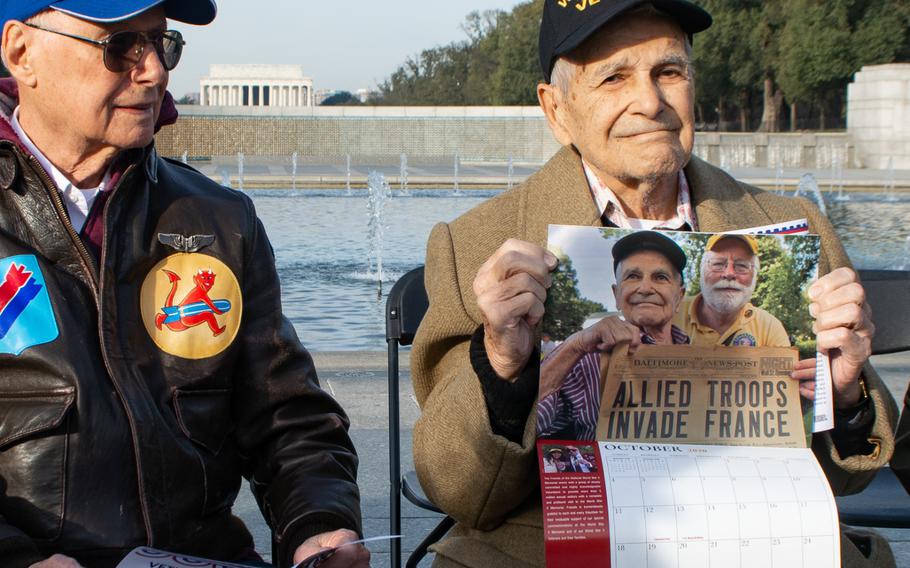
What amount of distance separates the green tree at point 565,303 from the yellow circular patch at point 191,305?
727 millimetres

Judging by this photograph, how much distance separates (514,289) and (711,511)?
1.65 ft

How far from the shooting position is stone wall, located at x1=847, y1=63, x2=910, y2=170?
2909 centimetres

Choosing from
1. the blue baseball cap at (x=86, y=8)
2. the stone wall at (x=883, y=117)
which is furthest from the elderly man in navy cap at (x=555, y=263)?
the stone wall at (x=883, y=117)

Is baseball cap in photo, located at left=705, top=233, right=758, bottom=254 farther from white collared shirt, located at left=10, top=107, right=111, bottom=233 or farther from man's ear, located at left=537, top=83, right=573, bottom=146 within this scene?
white collared shirt, located at left=10, top=107, right=111, bottom=233

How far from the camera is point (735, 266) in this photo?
204 cm

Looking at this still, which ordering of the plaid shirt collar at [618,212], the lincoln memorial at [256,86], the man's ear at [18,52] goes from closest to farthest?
1. the man's ear at [18,52]
2. the plaid shirt collar at [618,212]
3. the lincoln memorial at [256,86]

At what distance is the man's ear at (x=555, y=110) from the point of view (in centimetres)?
249

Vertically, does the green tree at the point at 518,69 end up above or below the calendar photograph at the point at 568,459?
above

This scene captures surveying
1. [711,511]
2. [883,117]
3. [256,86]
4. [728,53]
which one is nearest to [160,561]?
[711,511]

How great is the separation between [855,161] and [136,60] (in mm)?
30568

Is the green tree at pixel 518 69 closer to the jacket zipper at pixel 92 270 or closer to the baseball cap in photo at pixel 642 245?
the jacket zipper at pixel 92 270

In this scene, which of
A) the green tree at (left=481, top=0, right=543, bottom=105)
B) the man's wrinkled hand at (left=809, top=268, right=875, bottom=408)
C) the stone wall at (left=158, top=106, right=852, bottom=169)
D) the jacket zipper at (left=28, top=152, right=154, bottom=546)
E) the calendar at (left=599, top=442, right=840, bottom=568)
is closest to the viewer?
the calendar at (left=599, top=442, right=840, bottom=568)

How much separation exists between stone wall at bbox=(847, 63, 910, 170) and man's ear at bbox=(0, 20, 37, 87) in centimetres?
2935

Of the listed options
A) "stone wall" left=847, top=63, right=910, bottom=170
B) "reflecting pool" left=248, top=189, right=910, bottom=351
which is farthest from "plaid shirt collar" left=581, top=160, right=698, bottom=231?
"stone wall" left=847, top=63, right=910, bottom=170
